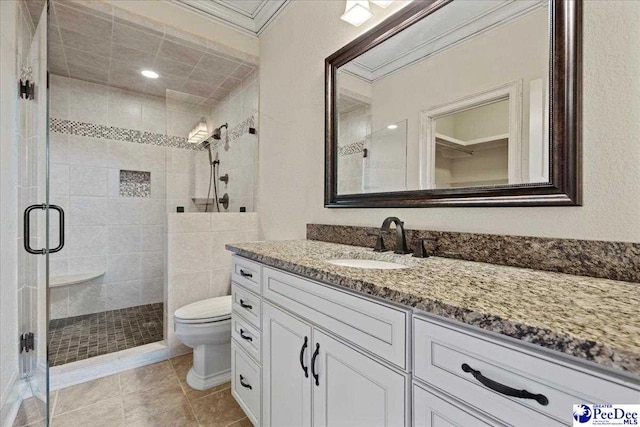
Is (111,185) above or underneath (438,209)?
above

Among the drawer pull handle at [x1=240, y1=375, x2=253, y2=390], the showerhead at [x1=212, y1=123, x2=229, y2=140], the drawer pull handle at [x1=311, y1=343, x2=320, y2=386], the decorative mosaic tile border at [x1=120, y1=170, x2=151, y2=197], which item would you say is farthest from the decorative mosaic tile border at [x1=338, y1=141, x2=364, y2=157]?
the decorative mosaic tile border at [x1=120, y1=170, x2=151, y2=197]

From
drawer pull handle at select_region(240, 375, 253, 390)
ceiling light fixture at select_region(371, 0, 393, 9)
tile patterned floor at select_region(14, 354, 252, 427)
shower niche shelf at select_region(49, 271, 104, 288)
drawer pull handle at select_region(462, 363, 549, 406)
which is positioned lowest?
tile patterned floor at select_region(14, 354, 252, 427)

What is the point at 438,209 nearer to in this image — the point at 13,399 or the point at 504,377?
the point at 504,377

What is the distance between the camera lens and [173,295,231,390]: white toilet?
1759mm

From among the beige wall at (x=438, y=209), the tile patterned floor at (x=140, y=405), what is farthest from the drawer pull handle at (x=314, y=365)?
the tile patterned floor at (x=140, y=405)

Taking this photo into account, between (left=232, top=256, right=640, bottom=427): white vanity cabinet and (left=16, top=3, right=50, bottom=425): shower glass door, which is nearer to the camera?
(left=232, top=256, right=640, bottom=427): white vanity cabinet

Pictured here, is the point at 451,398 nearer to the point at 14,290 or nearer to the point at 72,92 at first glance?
the point at 14,290

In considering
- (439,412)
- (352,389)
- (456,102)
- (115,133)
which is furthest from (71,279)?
(456,102)

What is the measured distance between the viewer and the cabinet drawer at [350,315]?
2.41 ft

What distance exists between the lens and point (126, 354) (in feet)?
6.69

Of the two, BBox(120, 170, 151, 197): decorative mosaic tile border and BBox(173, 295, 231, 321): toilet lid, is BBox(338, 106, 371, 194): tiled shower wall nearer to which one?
BBox(173, 295, 231, 321): toilet lid

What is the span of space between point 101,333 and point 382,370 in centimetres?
270

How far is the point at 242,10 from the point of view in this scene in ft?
7.88

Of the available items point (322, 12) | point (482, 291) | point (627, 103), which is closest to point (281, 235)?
point (322, 12)
